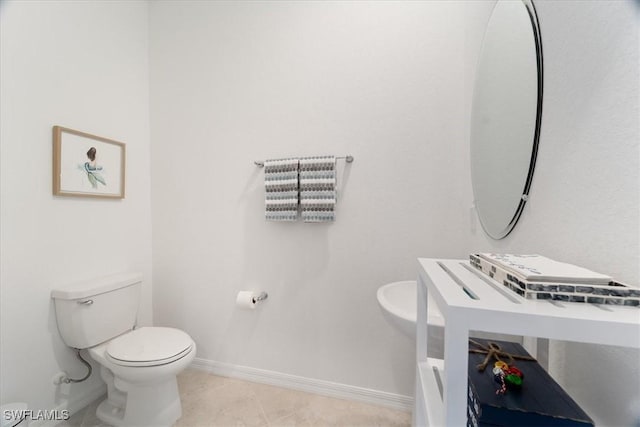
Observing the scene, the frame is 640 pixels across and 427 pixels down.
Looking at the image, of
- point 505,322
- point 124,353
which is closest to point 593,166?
point 505,322

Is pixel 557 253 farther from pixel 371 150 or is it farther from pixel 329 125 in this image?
pixel 329 125

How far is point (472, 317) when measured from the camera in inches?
15.3

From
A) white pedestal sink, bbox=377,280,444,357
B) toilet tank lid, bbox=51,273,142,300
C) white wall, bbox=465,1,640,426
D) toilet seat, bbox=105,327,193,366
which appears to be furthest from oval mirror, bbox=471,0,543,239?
toilet tank lid, bbox=51,273,142,300

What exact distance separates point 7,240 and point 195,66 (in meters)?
1.43

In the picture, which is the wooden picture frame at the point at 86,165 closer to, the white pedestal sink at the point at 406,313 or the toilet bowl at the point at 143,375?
the toilet bowl at the point at 143,375

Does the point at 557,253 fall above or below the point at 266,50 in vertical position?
below

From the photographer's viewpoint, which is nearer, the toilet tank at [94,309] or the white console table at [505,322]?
the white console table at [505,322]

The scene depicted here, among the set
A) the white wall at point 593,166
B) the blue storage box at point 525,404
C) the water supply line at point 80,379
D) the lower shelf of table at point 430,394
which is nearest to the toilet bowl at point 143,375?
the water supply line at point 80,379

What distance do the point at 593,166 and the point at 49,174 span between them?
2136 mm

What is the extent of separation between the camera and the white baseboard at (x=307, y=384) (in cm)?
147

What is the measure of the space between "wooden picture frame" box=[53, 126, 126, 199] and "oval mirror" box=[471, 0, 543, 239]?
81.5 inches

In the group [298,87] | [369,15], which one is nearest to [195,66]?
[298,87]

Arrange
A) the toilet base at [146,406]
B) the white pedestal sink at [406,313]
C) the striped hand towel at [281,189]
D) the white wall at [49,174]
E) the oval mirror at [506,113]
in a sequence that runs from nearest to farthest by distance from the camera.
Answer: the oval mirror at [506,113] < the white pedestal sink at [406,313] < the white wall at [49,174] < the toilet base at [146,406] < the striped hand towel at [281,189]

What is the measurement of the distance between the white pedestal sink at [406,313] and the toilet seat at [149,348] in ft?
3.47
